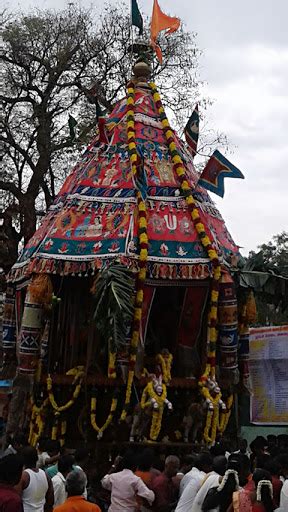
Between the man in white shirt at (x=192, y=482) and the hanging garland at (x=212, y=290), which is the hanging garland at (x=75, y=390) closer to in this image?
the hanging garland at (x=212, y=290)

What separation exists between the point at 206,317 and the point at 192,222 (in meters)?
1.67

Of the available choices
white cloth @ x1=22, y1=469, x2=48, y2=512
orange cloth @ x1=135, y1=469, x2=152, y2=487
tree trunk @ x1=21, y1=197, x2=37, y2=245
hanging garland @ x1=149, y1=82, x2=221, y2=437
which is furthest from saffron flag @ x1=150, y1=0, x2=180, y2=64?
white cloth @ x1=22, y1=469, x2=48, y2=512

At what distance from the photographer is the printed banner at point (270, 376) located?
1731 cm

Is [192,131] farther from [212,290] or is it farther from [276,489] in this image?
[276,489]

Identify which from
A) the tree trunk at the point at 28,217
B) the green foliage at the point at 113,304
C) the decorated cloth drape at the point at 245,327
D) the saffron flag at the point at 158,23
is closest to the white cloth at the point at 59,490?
the green foliage at the point at 113,304

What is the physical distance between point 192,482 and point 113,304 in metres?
4.94

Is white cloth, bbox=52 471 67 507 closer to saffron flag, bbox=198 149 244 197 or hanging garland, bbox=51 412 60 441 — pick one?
hanging garland, bbox=51 412 60 441

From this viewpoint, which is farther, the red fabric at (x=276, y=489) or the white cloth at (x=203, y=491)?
the red fabric at (x=276, y=489)

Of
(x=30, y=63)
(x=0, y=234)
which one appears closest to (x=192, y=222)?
(x=0, y=234)

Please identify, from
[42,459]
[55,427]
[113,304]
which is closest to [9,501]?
[42,459]

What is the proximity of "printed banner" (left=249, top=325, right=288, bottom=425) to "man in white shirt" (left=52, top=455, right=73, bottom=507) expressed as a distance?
9311 millimetres

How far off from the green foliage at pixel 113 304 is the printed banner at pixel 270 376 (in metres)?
5.20

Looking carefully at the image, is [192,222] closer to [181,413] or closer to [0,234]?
[181,413]

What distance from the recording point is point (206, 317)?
48.8ft
